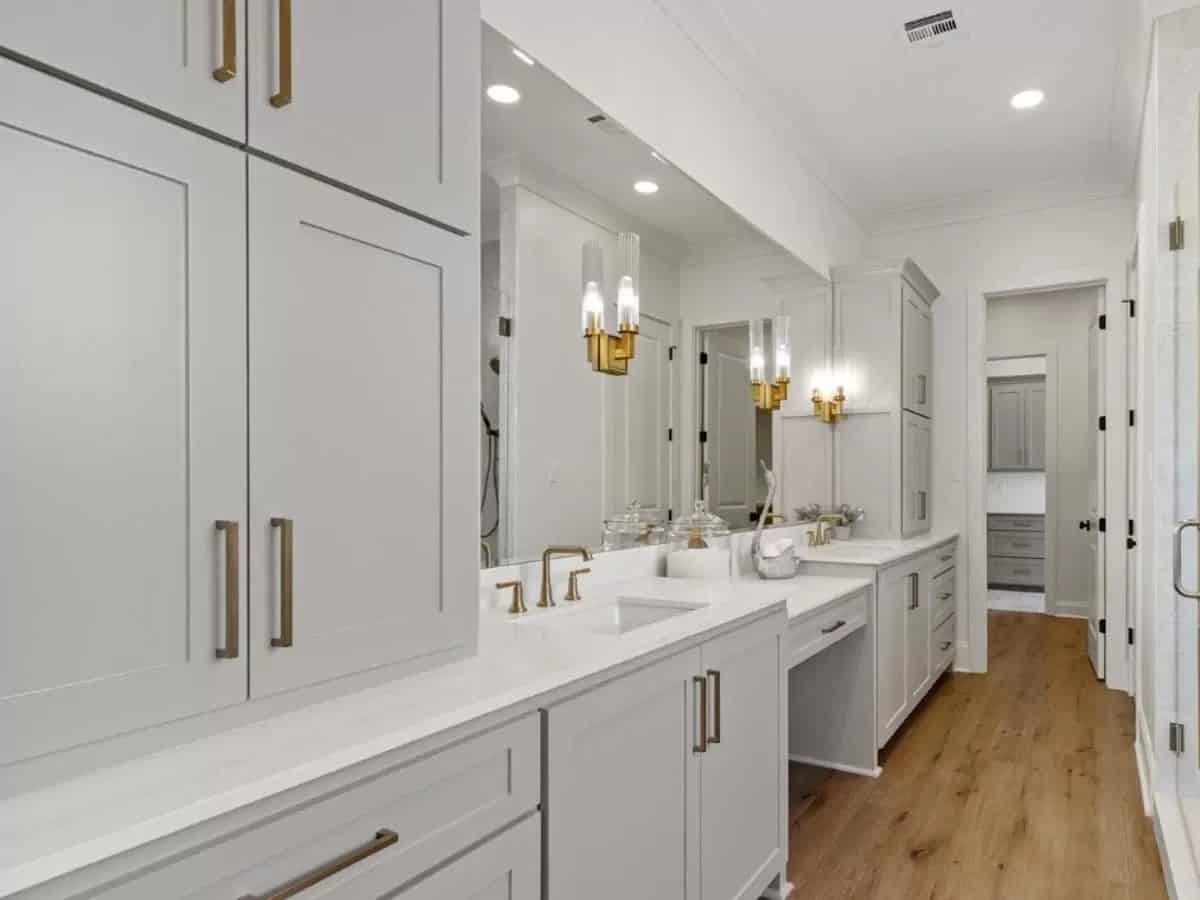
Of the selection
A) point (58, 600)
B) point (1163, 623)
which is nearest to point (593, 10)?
point (58, 600)

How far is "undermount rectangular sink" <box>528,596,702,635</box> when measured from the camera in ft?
6.98

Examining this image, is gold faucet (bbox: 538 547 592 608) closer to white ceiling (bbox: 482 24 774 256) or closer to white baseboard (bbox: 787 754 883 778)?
white ceiling (bbox: 482 24 774 256)

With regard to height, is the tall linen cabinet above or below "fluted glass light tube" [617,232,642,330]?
below

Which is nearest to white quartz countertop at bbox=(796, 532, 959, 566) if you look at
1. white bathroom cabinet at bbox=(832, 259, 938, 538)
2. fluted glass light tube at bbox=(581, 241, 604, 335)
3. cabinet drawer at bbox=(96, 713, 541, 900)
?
white bathroom cabinet at bbox=(832, 259, 938, 538)

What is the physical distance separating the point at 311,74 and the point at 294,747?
951 mm

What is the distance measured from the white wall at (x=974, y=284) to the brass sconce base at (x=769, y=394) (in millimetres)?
1663

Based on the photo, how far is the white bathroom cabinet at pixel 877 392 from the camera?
14.0 ft

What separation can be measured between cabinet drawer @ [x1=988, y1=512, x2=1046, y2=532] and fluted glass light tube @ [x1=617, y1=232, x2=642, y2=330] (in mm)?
6596

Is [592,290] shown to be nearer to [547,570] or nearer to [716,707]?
[547,570]

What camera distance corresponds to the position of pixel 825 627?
279 centimetres

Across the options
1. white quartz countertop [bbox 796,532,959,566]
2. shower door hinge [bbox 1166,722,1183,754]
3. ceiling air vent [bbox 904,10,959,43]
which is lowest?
shower door hinge [bbox 1166,722,1183,754]

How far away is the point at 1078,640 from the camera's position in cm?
568

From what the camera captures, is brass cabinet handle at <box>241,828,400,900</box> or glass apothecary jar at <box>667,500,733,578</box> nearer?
brass cabinet handle at <box>241,828,400,900</box>

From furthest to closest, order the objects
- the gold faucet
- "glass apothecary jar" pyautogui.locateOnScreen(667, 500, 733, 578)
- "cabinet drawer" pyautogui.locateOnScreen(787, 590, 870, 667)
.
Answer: "glass apothecary jar" pyautogui.locateOnScreen(667, 500, 733, 578), "cabinet drawer" pyautogui.locateOnScreen(787, 590, 870, 667), the gold faucet
